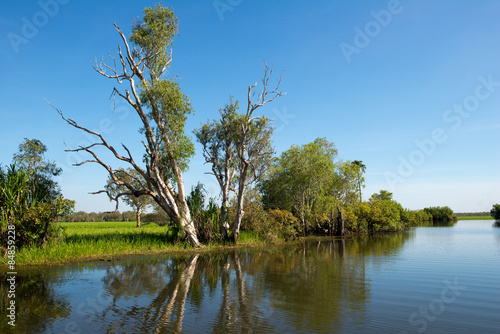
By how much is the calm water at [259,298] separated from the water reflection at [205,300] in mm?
23

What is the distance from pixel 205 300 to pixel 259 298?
4.73 feet

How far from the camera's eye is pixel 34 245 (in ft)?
47.5

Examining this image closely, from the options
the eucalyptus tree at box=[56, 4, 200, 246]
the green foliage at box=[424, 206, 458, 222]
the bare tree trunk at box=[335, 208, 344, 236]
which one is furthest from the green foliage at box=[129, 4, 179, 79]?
the green foliage at box=[424, 206, 458, 222]

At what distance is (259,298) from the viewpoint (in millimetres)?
8641

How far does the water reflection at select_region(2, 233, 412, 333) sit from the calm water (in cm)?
2

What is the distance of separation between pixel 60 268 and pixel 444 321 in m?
13.3

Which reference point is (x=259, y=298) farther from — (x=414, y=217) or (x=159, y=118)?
(x=414, y=217)

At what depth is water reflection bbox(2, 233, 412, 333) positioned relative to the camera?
6574 millimetres

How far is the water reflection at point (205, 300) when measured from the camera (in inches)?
259

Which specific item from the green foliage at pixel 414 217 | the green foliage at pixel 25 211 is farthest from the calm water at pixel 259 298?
the green foliage at pixel 414 217

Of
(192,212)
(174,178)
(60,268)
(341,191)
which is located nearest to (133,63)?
(174,178)

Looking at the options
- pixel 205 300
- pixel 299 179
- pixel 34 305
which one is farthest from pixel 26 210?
pixel 299 179

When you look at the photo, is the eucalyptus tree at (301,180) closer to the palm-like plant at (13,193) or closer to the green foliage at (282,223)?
the green foliage at (282,223)

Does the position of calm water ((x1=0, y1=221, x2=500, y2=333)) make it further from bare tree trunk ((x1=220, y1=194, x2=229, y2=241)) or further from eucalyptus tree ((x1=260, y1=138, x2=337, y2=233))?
eucalyptus tree ((x1=260, y1=138, x2=337, y2=233))
